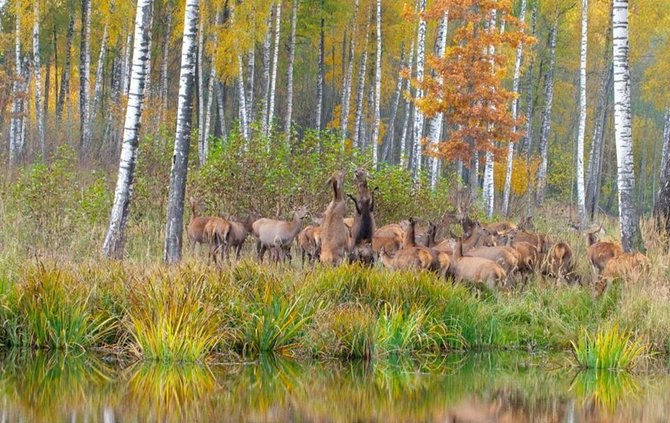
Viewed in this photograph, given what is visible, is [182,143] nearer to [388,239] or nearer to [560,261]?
[388,239]

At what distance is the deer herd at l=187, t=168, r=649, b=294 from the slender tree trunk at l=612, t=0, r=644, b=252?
0.67 m

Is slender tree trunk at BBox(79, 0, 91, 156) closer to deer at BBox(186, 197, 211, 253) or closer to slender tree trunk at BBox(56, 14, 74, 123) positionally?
slender tree trunk at BBox(56, 14, 74, 123)

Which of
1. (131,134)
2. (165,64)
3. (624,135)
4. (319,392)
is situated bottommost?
(319,392)

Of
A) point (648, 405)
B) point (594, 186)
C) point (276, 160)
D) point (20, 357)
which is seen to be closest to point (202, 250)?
point (276, 160)

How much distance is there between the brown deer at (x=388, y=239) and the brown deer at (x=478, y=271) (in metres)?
1.59

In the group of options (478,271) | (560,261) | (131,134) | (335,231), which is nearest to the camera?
(478,271)

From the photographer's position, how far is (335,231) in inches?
701

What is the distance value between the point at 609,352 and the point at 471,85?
61.9 ft

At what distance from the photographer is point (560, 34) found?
51625 millimetres

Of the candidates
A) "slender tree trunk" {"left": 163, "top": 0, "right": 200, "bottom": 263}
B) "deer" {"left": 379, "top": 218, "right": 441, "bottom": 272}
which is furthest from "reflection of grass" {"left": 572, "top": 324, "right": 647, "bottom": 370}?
"slender tree trunk" {"left": 163, "top": 0, "right": 200, "bottom": 263}

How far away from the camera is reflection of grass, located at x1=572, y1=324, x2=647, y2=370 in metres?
13.7

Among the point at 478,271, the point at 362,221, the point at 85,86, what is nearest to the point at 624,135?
the point at 478,271

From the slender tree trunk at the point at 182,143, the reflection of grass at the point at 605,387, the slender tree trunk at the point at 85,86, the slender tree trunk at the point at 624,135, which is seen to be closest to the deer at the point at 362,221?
the slender tree trunk at the point at 182,143

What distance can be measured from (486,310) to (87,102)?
23.8 meters
